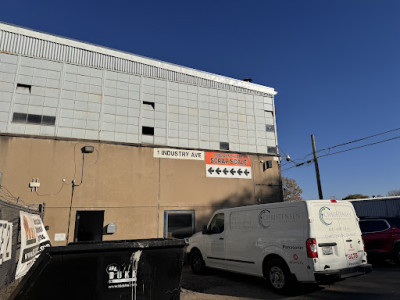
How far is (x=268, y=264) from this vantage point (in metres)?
6.99

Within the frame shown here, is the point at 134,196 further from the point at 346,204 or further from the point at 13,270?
the point at 346,204

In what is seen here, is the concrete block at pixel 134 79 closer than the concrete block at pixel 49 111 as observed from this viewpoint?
No

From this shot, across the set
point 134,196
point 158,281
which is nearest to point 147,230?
point 134,196

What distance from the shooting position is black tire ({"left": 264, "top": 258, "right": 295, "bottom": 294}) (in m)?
6.45

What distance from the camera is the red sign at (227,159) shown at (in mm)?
14375

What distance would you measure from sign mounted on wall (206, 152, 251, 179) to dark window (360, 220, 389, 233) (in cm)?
570

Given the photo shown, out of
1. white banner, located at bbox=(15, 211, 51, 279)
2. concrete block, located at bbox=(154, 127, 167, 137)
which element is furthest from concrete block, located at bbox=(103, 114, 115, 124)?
white banner, located at bbox=(15, 211, 51, 279)

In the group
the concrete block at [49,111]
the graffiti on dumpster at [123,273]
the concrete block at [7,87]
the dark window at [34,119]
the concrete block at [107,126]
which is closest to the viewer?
the graffiti on dumpster at [123,273]

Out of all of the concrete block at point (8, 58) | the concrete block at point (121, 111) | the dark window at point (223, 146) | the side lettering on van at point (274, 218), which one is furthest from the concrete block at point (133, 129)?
the side lettering on van at point (274, 218)

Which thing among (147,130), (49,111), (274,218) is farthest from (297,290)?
(49,111)

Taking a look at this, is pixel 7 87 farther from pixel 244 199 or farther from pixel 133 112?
pixel 244 199

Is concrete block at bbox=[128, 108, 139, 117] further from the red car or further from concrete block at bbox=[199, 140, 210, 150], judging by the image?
the red car

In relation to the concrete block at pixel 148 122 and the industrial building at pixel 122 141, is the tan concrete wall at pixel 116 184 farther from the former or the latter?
the concrete block at pixel 148 122

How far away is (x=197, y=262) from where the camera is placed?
9625mm
